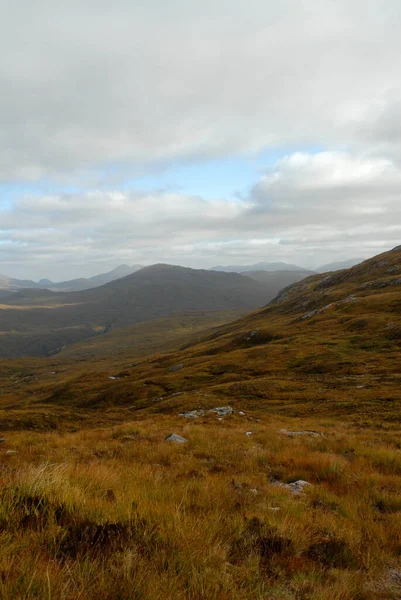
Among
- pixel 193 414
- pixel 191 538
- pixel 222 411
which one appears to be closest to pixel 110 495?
pixel 191 538

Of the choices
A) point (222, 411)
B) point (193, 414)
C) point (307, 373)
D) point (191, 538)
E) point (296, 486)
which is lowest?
point (307, 373)

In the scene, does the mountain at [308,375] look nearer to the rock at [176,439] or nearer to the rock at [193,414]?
the rock at [193,414]

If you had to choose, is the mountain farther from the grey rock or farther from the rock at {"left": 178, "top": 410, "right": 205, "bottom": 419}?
the grey rock

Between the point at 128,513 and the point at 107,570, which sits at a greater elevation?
the point at 107,570

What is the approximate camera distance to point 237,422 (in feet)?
80.7

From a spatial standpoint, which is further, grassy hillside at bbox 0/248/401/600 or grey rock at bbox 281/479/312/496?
grey rock at bbox 281/479/312/496

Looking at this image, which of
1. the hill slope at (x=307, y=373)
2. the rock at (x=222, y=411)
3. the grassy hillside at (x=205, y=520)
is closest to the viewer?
the grassy hillside at (x=205, y=520)

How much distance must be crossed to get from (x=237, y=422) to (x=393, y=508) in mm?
18303

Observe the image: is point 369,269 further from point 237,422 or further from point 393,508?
point 393,508

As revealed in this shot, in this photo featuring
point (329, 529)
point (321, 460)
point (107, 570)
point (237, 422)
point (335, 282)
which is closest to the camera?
point (107, 570)

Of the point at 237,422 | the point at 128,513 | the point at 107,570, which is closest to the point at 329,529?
the point at 128,513

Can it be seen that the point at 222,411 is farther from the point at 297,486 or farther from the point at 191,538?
the point at 191,538

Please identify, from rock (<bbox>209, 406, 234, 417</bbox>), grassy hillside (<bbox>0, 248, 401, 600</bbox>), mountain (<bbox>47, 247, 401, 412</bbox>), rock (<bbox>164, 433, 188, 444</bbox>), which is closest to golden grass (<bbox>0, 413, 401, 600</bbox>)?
grassy hillside (<bbox>0, 248, 401, 600</bbox>)

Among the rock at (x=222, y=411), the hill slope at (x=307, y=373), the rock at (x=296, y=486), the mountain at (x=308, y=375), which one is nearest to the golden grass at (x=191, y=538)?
the rock at (x=296, y=486)
